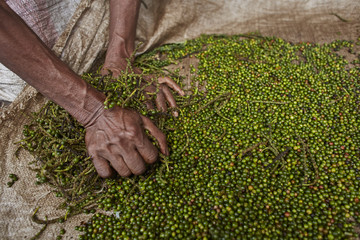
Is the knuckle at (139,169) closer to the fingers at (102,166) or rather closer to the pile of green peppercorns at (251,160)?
the pile of green peppercorns at (251,160)

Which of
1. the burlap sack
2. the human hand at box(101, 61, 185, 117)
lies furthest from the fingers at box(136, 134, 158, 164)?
the burlap sack

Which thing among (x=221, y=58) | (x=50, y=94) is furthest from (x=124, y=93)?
(x=221, y=58)

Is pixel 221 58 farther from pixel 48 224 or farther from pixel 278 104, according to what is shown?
pixel 48 224

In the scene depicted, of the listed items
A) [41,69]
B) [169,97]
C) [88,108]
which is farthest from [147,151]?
[41,69]

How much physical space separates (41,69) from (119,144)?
38.2 inches

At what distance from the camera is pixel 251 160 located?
2643mm

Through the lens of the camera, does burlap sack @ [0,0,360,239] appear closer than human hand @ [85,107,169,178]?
No

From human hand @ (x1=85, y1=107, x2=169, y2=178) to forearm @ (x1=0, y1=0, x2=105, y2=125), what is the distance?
0.57ft

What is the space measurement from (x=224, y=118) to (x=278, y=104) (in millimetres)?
736

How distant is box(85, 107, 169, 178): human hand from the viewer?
94.7 inches

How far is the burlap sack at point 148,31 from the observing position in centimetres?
261

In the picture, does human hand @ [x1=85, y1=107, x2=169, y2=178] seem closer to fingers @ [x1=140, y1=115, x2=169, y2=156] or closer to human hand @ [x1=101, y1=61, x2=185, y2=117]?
fingers @ [x1=140, y1=115, x2=169, y2=156]

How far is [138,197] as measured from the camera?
2523 mm

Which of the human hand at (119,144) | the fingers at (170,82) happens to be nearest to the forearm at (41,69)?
the human hand at (119,144)
